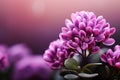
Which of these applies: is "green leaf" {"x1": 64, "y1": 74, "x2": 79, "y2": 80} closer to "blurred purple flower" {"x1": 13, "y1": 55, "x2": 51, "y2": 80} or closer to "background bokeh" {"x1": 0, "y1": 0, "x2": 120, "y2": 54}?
"blurred purple flower" {"x1": 13, "y1": 55, "x2": 51, "y2": 80}

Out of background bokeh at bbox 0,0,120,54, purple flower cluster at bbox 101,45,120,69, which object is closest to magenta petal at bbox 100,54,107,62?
purple flower cluster at bbox 101,45,120,69

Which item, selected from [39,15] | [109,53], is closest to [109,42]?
[109,53]

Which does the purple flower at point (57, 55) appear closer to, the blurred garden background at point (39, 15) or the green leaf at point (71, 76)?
the green leaf at point (71, 76)

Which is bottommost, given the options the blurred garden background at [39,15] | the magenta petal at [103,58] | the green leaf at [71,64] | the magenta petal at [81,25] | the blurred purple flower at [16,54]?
the green leaf at [71,64]

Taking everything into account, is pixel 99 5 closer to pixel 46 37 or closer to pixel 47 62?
pixel 46 37

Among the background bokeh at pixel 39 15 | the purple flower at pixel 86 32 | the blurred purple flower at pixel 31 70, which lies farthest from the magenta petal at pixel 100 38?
the background bokeh at pixel 39 15

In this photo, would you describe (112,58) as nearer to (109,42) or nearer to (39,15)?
(109,42)
